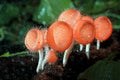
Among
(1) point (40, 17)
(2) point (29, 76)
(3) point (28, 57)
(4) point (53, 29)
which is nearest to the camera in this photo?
(4) point (53, 29)

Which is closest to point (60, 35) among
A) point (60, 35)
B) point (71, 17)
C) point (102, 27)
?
point (60, 35)

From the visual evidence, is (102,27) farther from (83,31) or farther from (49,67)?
(49,67)

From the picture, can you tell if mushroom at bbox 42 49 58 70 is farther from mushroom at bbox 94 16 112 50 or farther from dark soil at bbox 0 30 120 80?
mushroom at bbox 94 16 112 50

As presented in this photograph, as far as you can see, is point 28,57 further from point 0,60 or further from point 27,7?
point 27,7

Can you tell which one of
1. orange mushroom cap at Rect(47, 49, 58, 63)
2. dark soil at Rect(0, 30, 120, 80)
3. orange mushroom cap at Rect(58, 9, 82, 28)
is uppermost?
orange mushroom cap at Rect(58, 9, 82, 28)

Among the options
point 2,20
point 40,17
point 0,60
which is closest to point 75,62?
point 0,60

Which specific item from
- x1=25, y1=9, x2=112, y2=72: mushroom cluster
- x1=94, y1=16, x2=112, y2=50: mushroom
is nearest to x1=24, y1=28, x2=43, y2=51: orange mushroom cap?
x1=25, y1=9, x2=112, y2=72: mushroom cluster
